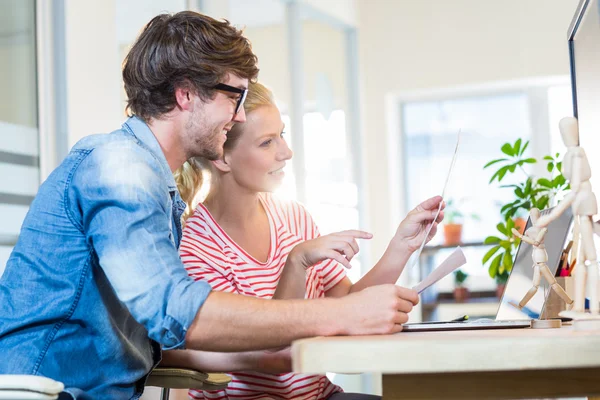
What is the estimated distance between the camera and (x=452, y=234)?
584 centimetres

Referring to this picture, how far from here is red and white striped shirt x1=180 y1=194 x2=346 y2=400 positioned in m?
1.75

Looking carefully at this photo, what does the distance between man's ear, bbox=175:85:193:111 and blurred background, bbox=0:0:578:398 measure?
10.3 ft

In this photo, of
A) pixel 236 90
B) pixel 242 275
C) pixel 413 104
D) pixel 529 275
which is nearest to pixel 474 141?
pixel 413 104

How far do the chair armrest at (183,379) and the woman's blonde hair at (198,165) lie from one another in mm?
523

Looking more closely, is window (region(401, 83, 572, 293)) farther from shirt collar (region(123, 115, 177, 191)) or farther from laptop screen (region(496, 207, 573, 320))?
shirt collar (region(123, 115, 177, 191))

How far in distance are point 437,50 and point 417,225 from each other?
13.9 feet

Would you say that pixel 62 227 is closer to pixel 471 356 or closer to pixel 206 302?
pixel 206 302

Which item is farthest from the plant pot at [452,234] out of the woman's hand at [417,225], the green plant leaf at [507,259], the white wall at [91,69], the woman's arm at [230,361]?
the woman's arm at [230,361]

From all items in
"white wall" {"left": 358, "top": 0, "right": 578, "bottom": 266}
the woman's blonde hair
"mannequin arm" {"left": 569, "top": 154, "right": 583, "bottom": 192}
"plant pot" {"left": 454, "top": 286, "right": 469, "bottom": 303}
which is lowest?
"plant pot" {"left": 454, "top": 286, "right": 469, "bottom": 303}

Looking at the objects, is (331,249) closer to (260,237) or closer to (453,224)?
(260,237)

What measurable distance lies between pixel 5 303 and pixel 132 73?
58 centimetres

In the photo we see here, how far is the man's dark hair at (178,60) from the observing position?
1561mm

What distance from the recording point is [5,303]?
1.29 metres

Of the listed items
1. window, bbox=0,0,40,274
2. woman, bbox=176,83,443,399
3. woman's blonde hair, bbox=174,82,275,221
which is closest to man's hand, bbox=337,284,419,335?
woman, bbox=176,83,443,399
